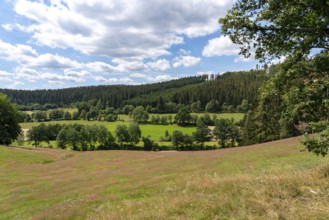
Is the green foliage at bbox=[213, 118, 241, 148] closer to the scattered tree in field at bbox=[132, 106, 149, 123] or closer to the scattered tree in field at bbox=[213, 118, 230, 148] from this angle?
the scattered tree in field at bbox=[213, 118, 230, 148]

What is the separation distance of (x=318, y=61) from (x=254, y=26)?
304cm

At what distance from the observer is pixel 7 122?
275ft

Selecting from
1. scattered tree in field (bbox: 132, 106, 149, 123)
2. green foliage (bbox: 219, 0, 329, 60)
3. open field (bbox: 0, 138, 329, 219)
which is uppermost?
green foliage (bbox: 219, 0, 329, 60)

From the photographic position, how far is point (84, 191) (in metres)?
23.5

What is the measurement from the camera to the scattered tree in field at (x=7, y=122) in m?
80.8

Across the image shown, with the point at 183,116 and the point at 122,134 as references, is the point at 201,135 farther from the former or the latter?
the point at 122,134

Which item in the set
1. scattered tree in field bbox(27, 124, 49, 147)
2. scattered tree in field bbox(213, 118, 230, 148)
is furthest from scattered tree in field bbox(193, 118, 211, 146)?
scattered tree in field bbox(27, 124, 49, 147)

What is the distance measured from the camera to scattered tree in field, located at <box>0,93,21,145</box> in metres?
80.8

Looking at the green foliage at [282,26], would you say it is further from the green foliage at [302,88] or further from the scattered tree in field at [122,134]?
the scattered tree in field at [122,134]

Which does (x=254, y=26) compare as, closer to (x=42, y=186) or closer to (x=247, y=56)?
(x=247, y=56)

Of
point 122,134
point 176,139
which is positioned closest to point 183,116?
point 176,139

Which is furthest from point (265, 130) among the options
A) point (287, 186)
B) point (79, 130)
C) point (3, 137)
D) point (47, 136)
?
point (47, 136)

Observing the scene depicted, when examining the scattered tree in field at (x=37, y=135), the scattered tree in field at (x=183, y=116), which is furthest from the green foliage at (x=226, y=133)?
the scattered tree in field at (x=37, y=135)

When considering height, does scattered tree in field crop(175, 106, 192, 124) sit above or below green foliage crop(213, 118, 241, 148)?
above
